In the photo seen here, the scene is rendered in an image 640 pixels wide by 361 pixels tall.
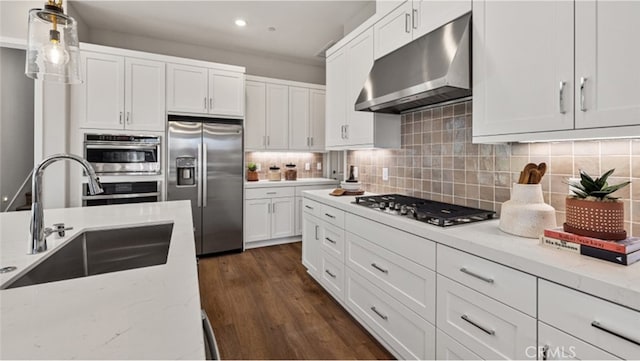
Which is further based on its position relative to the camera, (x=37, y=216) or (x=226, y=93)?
(x=226, y=93)

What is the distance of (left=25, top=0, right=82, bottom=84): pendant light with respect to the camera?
1325mm

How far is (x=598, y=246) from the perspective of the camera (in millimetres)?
1069

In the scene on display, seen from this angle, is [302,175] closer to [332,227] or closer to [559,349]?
[332,227]

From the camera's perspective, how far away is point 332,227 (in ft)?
8.21

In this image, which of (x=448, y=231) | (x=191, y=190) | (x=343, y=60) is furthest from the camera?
(x=191, y=190)

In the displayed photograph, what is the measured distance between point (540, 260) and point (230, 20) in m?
3.88

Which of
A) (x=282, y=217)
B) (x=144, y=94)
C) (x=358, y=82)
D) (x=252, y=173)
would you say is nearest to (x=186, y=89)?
(x=144, y=94)

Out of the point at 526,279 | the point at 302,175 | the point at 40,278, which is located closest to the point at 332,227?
the point at 526,279

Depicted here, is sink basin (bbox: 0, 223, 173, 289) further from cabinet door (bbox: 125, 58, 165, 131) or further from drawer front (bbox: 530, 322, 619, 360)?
cabinet door (bbox: 125, 58, 165, 131)

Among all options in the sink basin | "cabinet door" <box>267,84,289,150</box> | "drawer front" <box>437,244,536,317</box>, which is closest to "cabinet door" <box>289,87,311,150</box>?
"cabinet door" <box>267,84,289,150</box>

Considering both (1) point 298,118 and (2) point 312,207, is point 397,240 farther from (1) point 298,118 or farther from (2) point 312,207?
(1) point 298,118

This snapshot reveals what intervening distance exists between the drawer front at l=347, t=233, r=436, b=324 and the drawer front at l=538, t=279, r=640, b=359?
0.52m

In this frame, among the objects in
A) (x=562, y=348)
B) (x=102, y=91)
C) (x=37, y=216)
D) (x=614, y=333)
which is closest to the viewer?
(x=614, y=333)

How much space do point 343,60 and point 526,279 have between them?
2.50 metres
